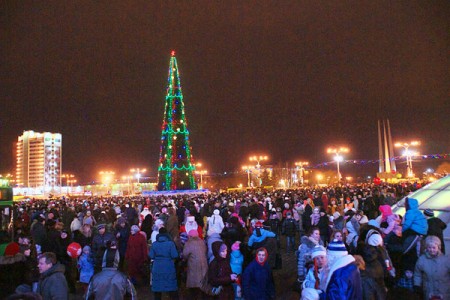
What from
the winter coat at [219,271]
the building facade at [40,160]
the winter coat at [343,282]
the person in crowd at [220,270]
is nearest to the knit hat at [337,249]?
the winter coat at [343,282]

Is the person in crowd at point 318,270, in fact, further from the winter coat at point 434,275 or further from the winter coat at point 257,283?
the winter coat at point 434,275

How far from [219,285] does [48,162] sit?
529ft

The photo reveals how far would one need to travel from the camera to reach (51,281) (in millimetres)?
5352

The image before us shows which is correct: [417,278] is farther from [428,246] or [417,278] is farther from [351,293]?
[351,293]

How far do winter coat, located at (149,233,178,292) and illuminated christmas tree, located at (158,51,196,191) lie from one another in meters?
34.2

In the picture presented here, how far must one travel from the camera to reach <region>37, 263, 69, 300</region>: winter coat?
17.3ft

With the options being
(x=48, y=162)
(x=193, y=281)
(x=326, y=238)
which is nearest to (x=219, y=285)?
(x=193, y=281)

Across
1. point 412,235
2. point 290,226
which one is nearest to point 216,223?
point 290,226

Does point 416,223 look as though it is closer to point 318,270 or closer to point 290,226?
point 318,270

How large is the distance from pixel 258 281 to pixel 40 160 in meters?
164

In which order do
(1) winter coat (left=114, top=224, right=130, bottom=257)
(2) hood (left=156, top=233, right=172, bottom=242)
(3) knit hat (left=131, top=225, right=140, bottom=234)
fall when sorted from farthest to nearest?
(1) winter coat (left=114, top=224, right=130, bottom=257) < (3) knit hat (left=131, top=225, right=140, bottom=234) < (2) hood (left=156, top=233, right=172, bottom=242)

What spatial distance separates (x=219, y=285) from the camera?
25.1 feet

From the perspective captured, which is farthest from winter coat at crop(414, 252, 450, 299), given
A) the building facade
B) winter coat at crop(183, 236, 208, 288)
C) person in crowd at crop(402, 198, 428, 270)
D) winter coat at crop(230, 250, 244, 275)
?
the building facade

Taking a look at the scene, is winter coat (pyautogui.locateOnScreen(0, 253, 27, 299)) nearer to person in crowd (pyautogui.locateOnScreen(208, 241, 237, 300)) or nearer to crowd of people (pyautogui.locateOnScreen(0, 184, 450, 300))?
crowd of people (pyautogui.locateOnScreen(0, 184, 450, 300))
